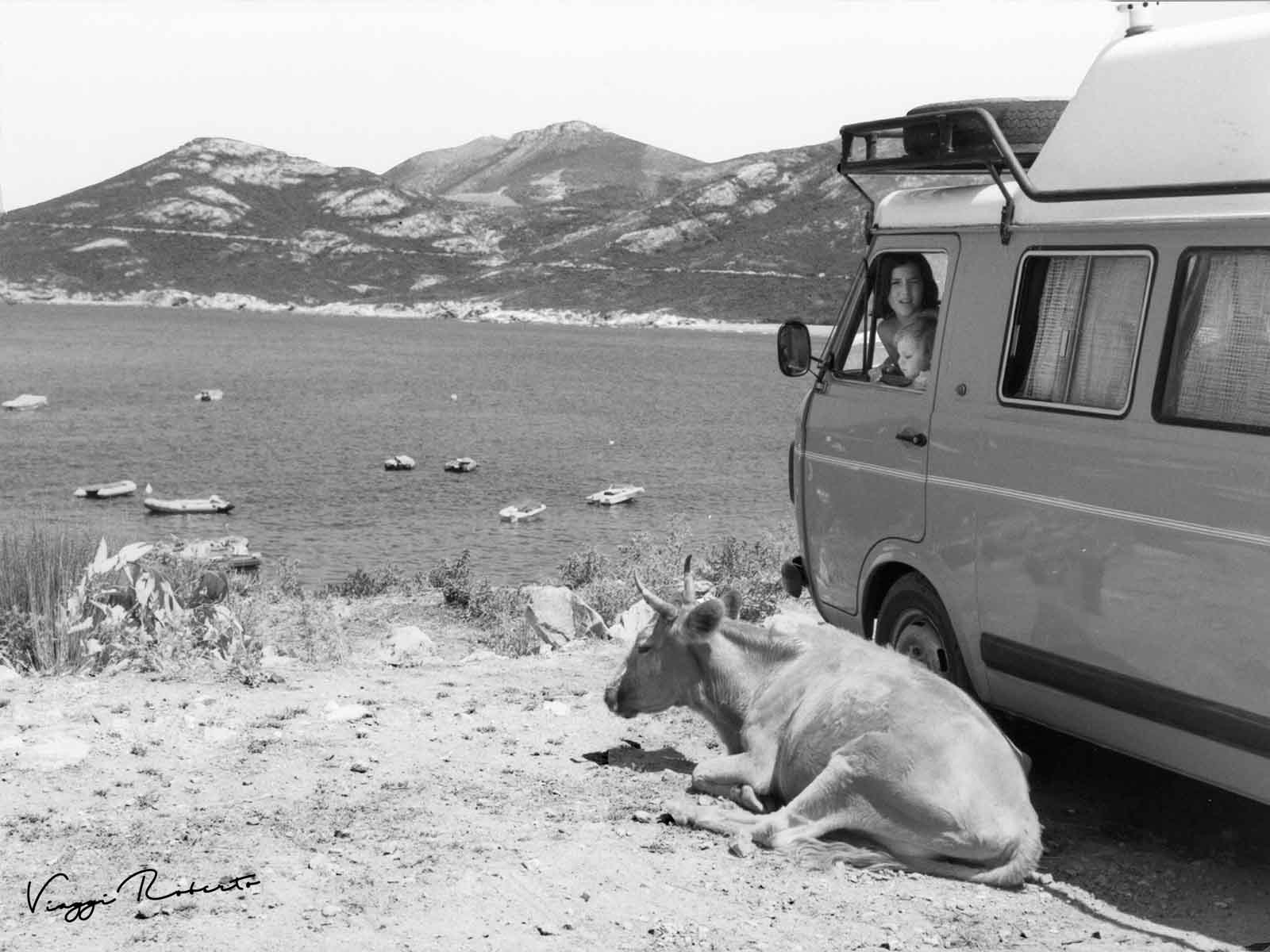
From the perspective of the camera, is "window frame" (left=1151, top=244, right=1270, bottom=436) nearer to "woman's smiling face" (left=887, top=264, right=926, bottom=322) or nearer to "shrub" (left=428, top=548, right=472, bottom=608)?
"woman's smiling face" (left=887, top=264, right=926, bottom=322)

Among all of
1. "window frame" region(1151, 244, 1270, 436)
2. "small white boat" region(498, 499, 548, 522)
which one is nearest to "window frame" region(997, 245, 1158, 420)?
"window frame" region(1151, 244, 1270, 436)

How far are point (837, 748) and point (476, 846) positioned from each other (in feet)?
5.32

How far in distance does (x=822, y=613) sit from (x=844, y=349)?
5.21 ft

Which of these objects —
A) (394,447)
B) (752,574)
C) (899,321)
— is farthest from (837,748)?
(394,447)

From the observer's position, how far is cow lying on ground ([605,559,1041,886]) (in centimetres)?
626

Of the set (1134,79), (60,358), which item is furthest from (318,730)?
(60,358)

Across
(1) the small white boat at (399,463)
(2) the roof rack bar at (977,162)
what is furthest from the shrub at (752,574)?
(1) the small white boat at (399,463)

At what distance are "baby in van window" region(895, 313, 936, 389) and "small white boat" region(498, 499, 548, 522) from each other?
2786cm

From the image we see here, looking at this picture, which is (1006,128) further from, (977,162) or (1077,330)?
(1077,330)

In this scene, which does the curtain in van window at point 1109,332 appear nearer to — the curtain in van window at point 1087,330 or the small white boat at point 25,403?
the curtain in van window at point 1087,330

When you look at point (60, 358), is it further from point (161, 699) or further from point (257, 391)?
point (161, 699)

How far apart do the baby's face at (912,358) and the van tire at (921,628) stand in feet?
3.58

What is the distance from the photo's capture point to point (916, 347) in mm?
8273

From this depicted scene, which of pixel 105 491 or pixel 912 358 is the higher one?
pixel 912 358
